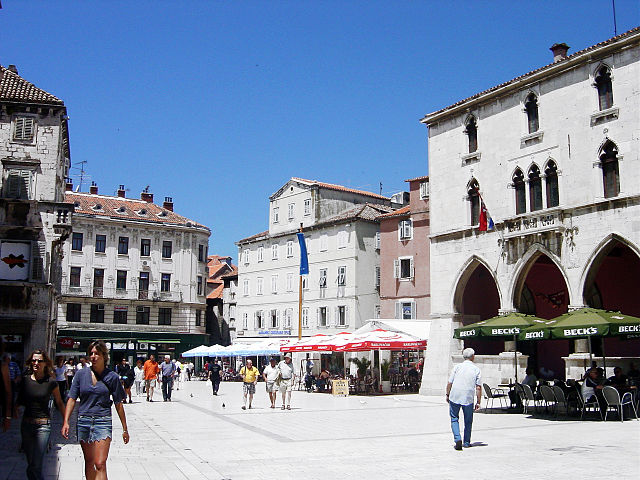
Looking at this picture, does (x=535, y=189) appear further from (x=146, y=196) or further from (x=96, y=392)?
(x=146, y=196)

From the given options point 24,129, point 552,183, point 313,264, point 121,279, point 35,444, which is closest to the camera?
point 35,444

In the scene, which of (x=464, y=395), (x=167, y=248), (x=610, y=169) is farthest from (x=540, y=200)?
(x=167, y=248)

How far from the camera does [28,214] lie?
3166 cm

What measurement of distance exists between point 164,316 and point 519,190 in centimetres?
3929

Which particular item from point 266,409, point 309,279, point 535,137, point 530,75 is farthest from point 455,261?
point 309,279

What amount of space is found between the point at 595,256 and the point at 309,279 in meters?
32.3

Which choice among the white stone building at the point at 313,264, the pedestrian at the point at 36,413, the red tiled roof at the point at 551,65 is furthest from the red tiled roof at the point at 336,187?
the pedestrian at the point at 36,413

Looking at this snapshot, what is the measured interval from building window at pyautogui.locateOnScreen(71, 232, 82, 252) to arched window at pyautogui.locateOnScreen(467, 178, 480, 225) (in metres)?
38.3

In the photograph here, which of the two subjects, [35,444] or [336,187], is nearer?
[35,444]

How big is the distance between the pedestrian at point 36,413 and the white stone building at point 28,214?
2408cm

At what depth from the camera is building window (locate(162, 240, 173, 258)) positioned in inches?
2360

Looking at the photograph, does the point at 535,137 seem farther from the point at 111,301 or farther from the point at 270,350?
the point at 111,301

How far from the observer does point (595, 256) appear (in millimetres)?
23094

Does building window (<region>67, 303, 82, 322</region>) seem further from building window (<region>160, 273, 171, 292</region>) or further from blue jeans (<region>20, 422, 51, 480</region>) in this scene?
blue jeans (<region>20, 422, 51, 480</region>)
